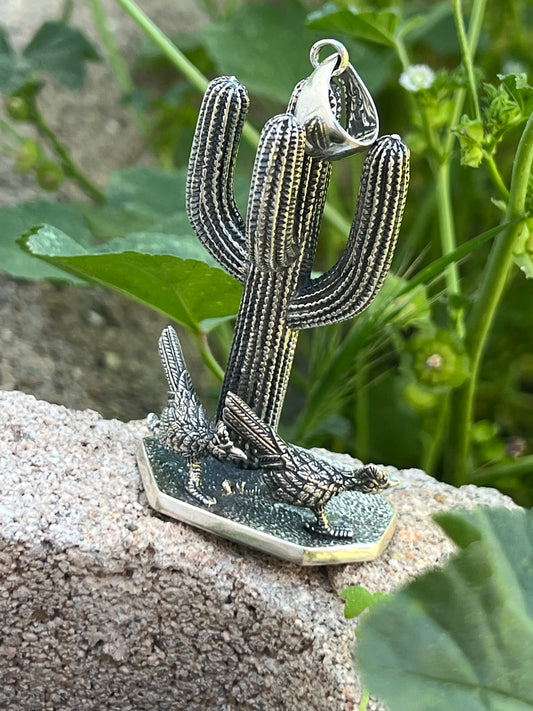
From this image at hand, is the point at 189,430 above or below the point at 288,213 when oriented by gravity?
below

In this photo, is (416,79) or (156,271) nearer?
(156,271)

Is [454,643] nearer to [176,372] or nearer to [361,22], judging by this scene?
[176,372]

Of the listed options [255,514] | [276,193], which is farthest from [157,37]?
[255,514]

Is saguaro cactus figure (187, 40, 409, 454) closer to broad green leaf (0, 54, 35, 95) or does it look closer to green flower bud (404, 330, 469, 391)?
green flower bud (404, 330, 469, 391)

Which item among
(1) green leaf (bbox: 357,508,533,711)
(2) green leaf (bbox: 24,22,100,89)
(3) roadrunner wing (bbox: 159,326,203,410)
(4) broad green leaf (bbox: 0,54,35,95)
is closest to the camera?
(1) green leaf (bbox: 357,508,533,711)

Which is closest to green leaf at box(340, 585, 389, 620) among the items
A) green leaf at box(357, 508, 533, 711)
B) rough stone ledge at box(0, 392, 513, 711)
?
rough stone ledge at box(0, 392, 513, 711)

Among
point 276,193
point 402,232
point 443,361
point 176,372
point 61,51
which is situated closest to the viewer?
point 276,193

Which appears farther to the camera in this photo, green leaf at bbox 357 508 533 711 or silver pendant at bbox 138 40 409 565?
silver pendant at bbox 138 40 409 565

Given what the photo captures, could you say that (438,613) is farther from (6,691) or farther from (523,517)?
(6,691)
